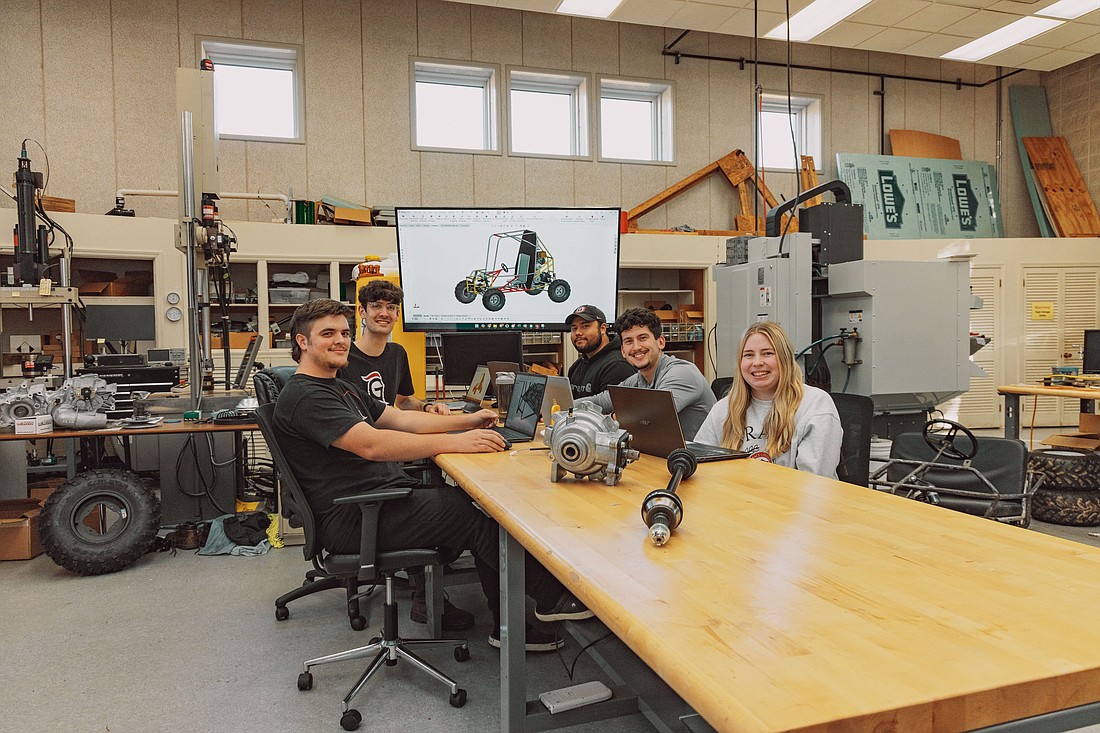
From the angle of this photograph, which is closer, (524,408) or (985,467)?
(524,408)

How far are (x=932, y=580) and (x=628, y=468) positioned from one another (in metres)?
1.14

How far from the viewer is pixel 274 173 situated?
7707mm

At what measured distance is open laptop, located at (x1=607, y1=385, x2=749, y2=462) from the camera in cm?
229

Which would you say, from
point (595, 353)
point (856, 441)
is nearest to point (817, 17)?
point (595, 353)

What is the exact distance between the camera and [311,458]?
244 cm

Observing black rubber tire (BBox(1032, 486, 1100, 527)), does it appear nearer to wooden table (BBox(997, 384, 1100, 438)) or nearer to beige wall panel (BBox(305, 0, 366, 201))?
wooden table (BBox(997, 384, 1100, 438))

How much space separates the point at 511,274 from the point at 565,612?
237 cm

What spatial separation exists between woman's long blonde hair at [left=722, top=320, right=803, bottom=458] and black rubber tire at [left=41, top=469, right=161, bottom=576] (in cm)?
294

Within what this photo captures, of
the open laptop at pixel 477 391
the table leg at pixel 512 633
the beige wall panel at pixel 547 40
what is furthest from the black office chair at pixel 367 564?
the beige wall panel at pixel 547 40

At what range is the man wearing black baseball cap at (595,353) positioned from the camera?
13.2 feet

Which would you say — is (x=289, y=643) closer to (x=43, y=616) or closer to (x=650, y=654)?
(x=43, y=616)

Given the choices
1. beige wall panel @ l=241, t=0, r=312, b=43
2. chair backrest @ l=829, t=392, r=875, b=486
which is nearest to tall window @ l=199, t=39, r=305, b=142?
beige wall panel @ l=241, t=0, r=312, b=43

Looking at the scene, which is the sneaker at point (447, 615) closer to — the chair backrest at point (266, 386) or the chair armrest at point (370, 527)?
the chair armrest at point (370, 527)

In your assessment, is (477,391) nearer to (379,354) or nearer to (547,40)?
(379,354)
